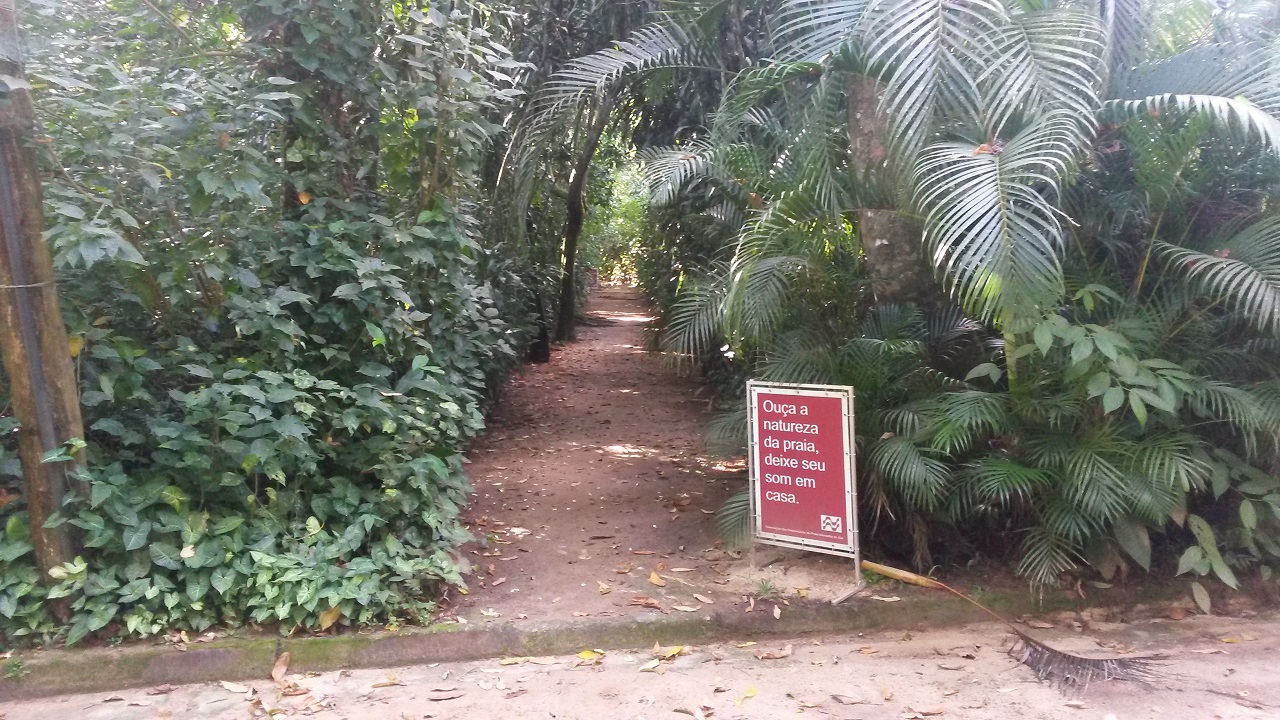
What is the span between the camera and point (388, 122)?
201 inches

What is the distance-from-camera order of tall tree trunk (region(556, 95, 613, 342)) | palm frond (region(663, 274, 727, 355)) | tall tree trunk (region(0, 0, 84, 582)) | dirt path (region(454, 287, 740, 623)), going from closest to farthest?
tall tree trunk (region(0, 0, 84, 582)) < dirt path (region(454, 287, 740, 623)) < palm frond (region(663, 274, 727, 355)) < tall tree trunk (region(556, 95, 613, 342))

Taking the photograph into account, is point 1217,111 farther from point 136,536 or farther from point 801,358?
point 136,536

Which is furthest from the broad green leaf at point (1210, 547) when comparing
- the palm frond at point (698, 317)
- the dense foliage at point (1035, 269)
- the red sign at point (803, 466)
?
the palm frond at point (698, 317)

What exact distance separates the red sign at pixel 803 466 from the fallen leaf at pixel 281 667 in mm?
2412

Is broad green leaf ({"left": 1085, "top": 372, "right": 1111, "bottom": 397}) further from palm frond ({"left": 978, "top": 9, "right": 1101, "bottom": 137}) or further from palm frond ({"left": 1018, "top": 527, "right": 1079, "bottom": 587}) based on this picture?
palm frond ({"left": 978, "top": 9, "right": 1101, "bottom": 137})

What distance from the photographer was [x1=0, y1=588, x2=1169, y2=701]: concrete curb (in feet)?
12.3

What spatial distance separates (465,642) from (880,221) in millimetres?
3134

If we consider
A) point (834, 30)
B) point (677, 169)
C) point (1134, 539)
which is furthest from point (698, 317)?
point (1134, 539)

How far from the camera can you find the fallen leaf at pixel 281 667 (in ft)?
12.6

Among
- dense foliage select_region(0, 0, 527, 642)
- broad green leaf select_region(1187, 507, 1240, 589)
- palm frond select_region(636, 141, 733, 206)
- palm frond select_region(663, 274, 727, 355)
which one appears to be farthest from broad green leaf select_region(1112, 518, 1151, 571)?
dense foliage select_region(0, 0, 527, 642)

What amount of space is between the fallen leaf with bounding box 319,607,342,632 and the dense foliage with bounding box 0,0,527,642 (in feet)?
0.04

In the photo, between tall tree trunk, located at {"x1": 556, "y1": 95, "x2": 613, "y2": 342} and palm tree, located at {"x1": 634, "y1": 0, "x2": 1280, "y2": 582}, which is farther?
tall tree trunk, located at {"x1": 556, "y1": 95, "x2": 613, "y2": 342}

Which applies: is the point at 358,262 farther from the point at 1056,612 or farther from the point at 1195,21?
the point at 1195,21

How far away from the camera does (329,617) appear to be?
4012 mm
